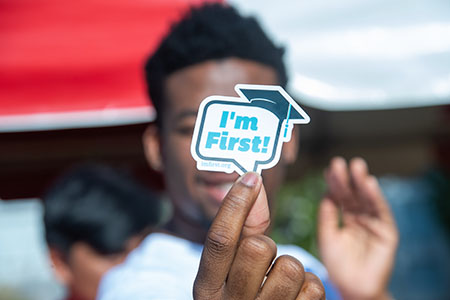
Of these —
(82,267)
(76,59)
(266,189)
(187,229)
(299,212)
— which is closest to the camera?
(266,189)

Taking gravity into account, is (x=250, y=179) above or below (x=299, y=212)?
above

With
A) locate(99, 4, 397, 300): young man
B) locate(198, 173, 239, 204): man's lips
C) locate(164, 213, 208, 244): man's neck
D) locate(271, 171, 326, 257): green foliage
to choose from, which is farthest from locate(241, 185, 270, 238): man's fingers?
locate(271, 171, 326, 257): green foliage

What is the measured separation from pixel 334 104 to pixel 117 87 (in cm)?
74

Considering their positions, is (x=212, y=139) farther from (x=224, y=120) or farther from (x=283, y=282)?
(x=283, y=282)

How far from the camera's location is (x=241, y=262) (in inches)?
20.5

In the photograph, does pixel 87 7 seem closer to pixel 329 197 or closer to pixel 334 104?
pixel 334 104

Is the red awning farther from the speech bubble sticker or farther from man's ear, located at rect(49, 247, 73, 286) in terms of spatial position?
the speech bubble sticker

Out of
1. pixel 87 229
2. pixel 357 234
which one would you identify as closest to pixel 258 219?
pixel 357 234

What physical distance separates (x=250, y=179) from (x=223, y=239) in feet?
0.25

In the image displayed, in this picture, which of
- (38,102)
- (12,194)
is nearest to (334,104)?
(38,102)

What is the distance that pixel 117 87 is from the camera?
1.57 m

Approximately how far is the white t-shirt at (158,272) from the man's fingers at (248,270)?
20 cm

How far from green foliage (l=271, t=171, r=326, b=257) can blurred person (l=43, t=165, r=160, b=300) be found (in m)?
0.83

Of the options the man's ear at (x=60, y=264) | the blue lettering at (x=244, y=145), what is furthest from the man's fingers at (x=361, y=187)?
the man's ear at (x=60, y=264)
